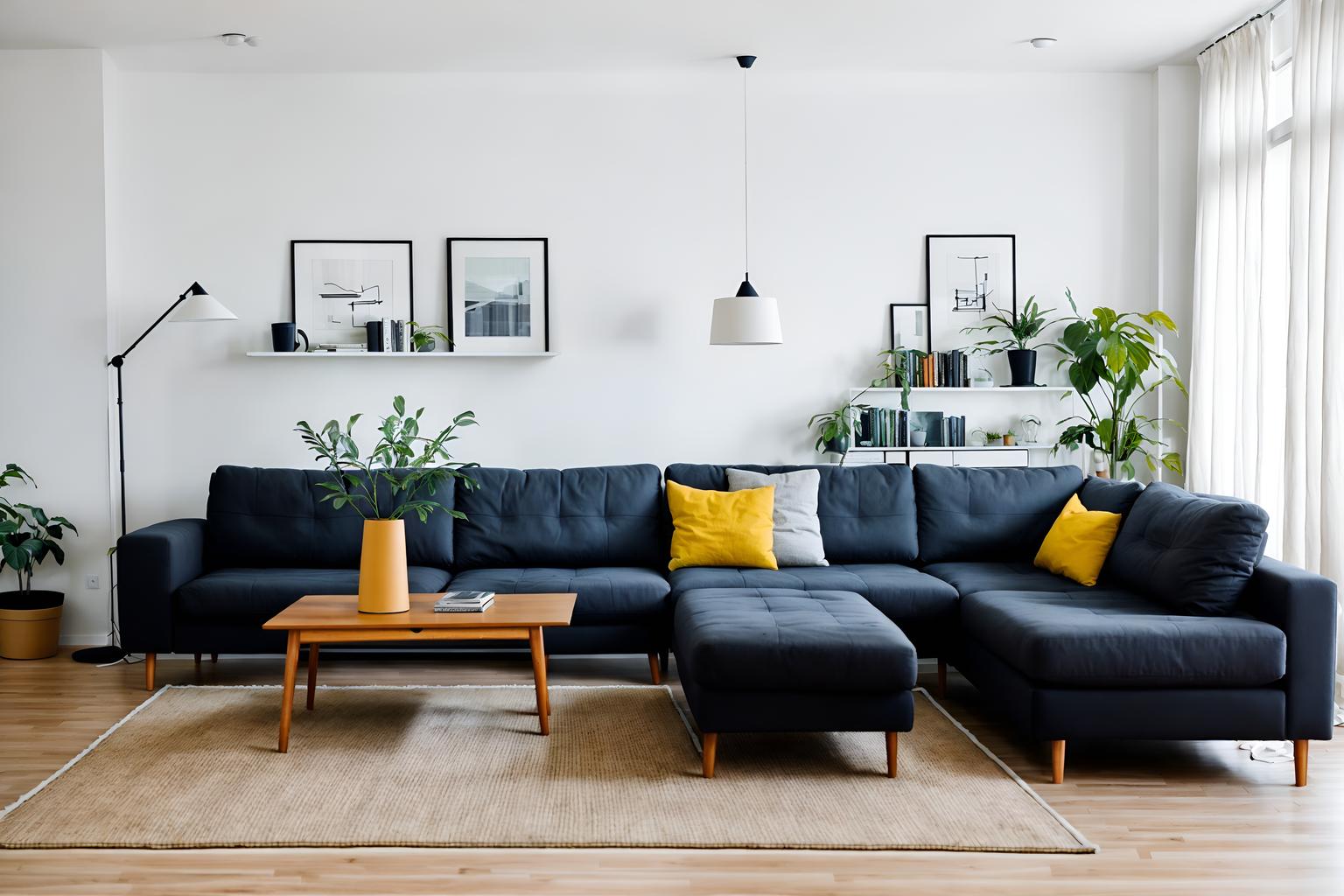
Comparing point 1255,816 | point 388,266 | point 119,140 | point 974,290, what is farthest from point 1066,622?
point 119,140

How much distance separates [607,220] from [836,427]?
1551 millimetres

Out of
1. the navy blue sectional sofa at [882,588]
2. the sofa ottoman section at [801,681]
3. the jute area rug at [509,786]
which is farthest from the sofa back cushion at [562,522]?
the sofa ottoman section at [801,681]

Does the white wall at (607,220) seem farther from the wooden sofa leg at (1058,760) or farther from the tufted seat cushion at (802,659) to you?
the wooden sofa leg at (1058,760)

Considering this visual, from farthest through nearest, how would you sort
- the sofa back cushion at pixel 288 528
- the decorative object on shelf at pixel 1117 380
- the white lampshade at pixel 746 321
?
the decorative object on shelf at pixel 1117 380 → the white lampshade at pixel 746 321 → the sofa back cushion at pixel 288 528

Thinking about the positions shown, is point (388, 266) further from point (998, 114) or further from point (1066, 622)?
point (1066, 622)

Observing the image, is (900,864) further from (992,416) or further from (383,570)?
(992,416)

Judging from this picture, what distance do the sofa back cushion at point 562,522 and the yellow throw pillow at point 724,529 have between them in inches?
8.0

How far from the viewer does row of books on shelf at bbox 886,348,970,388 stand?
5425mm

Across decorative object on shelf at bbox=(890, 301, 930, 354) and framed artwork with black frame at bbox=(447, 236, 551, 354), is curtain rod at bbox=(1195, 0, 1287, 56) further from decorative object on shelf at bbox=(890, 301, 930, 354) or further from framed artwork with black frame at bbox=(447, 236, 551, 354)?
framed artwork with black frame at bbox=(447, 236, 551, 354)

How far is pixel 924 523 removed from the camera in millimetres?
4922

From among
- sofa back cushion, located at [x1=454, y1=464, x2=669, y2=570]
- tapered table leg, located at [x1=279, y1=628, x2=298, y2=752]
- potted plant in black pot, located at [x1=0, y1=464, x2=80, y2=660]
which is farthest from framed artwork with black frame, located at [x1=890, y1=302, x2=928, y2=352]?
potted plant in black pot, located at [x1=0, y1=464, x2=80, y2=660]

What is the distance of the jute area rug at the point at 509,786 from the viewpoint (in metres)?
2.90

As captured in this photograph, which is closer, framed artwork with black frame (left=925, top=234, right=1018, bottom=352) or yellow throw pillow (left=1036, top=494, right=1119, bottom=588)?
yellow throw pillow (left=1036, top=494, right=1119, bottom=588)

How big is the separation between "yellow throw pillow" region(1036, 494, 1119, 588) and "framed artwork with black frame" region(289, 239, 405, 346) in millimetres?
3291
